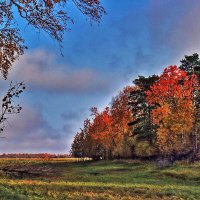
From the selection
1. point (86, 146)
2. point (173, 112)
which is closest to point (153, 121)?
point (173, 112)

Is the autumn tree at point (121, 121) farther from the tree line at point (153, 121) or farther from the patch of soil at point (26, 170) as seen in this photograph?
the patch of soil at point (26, 170)

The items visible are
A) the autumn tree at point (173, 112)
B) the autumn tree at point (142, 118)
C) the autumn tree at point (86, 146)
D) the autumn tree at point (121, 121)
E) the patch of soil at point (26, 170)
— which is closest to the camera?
the patch of soil at point (26, 170)

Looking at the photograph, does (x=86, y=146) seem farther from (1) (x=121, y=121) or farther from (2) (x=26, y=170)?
(2) (x=26, y=170)

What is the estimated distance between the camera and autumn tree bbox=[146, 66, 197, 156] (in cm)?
5188

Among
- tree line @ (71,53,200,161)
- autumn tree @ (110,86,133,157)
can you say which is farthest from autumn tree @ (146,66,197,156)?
autumn tree @ (110,86,133,157)

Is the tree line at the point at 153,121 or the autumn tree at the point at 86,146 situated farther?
the autumn tree at the point at 86,146

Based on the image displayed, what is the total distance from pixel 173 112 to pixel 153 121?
4.82 m

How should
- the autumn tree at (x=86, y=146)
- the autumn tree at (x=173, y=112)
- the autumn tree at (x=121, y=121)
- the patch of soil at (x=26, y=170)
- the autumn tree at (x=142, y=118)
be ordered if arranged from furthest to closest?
the autumn tree at (x=86, y=146) < the autumn tree at (x=121, y=121) < the autumn tree at (x=142, y=118) < the autumn tree at (x=173, y=112) < the patch of soil at (x=26, y=170)

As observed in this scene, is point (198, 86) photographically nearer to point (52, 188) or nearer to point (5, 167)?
point (52, 188)

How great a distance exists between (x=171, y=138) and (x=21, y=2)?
1822 inches

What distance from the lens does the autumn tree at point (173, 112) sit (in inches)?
2042

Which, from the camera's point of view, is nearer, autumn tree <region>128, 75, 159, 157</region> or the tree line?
the tree line

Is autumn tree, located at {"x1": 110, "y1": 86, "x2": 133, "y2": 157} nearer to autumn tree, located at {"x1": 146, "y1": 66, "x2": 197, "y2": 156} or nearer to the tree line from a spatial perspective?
the tree line

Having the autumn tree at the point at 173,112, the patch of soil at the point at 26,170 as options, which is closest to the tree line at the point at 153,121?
the autumn tree at the point at 173,112
